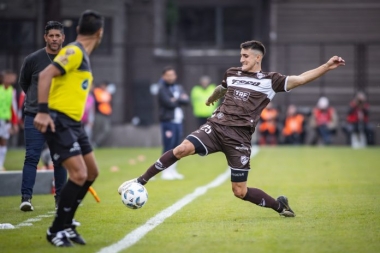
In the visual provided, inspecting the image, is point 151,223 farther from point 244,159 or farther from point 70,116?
point 70,116

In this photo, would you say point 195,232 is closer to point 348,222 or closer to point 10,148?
point 348,222

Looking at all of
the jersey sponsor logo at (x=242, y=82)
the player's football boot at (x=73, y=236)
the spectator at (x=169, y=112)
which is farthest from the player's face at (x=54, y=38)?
the spectator at (x=169, y=112)

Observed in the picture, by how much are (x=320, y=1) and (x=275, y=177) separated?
19.5 metres

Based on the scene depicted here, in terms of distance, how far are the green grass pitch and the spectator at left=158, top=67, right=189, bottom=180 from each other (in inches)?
28.8

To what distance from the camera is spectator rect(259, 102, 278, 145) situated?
1174 inches

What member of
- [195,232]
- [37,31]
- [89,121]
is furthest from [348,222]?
[37,31]

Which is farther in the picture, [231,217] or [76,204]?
[231,217]

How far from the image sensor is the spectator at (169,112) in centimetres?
1634

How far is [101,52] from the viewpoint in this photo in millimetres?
31859

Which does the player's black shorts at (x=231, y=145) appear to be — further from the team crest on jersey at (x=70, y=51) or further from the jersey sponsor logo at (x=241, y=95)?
the team crest on jersey at (x=70, y=51)

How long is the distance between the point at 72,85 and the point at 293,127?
23.3 meters

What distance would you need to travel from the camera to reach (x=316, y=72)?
356 inches

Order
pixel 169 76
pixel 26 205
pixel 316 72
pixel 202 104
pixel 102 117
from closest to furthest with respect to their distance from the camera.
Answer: pixel 316 72 < pixel 26 205 < pixel 169 76 < pixel 202 104 < pixel 102 117

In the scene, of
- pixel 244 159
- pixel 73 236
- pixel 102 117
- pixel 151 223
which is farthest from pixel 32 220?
pixel 102 117
